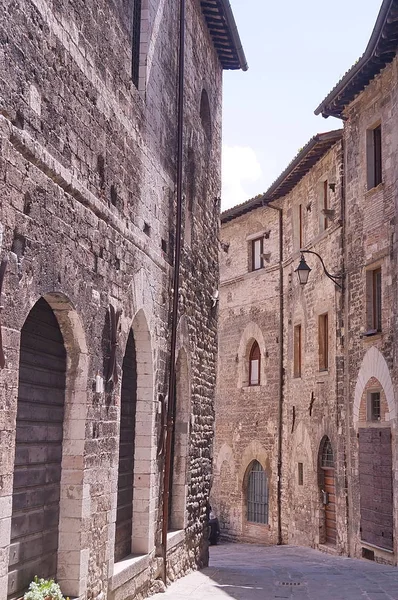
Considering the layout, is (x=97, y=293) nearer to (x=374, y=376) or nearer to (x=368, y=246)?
(x=374, y=376)

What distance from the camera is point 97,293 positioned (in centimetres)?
716

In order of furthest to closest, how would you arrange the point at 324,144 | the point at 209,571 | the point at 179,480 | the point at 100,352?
the point at 324,144 < the point at 209,571 < the point at 179,480 < the point at 100,352

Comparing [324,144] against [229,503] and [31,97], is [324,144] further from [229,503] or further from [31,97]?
[31,97]

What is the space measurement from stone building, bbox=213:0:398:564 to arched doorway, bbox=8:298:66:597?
733 centimetres

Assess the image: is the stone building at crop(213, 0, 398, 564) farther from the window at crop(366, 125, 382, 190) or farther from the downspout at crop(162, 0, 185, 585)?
the downspout at crop(162, 0, 185, 585)

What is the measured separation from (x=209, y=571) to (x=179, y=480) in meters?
1.79

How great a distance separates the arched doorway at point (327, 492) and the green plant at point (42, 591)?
11.0 metres

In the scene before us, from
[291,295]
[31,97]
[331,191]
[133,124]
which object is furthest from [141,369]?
[291,295]

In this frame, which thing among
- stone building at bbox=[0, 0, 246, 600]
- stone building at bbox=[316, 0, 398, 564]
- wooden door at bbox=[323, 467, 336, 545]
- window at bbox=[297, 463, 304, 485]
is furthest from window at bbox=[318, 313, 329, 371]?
stone building at bbox=[0, 0, 246, 600]

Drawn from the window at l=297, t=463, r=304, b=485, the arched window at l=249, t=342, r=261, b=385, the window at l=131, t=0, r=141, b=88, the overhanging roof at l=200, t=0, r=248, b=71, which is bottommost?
the window at l=297, t=463, r=304, b=485

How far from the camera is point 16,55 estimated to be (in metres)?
5.45

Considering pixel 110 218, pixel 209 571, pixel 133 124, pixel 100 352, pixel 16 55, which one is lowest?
pixel 209 571

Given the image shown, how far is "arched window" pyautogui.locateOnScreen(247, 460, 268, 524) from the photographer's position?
2055 centimetres

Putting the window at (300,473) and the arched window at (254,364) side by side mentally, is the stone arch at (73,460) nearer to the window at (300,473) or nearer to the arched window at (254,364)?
the window at (300,473)
